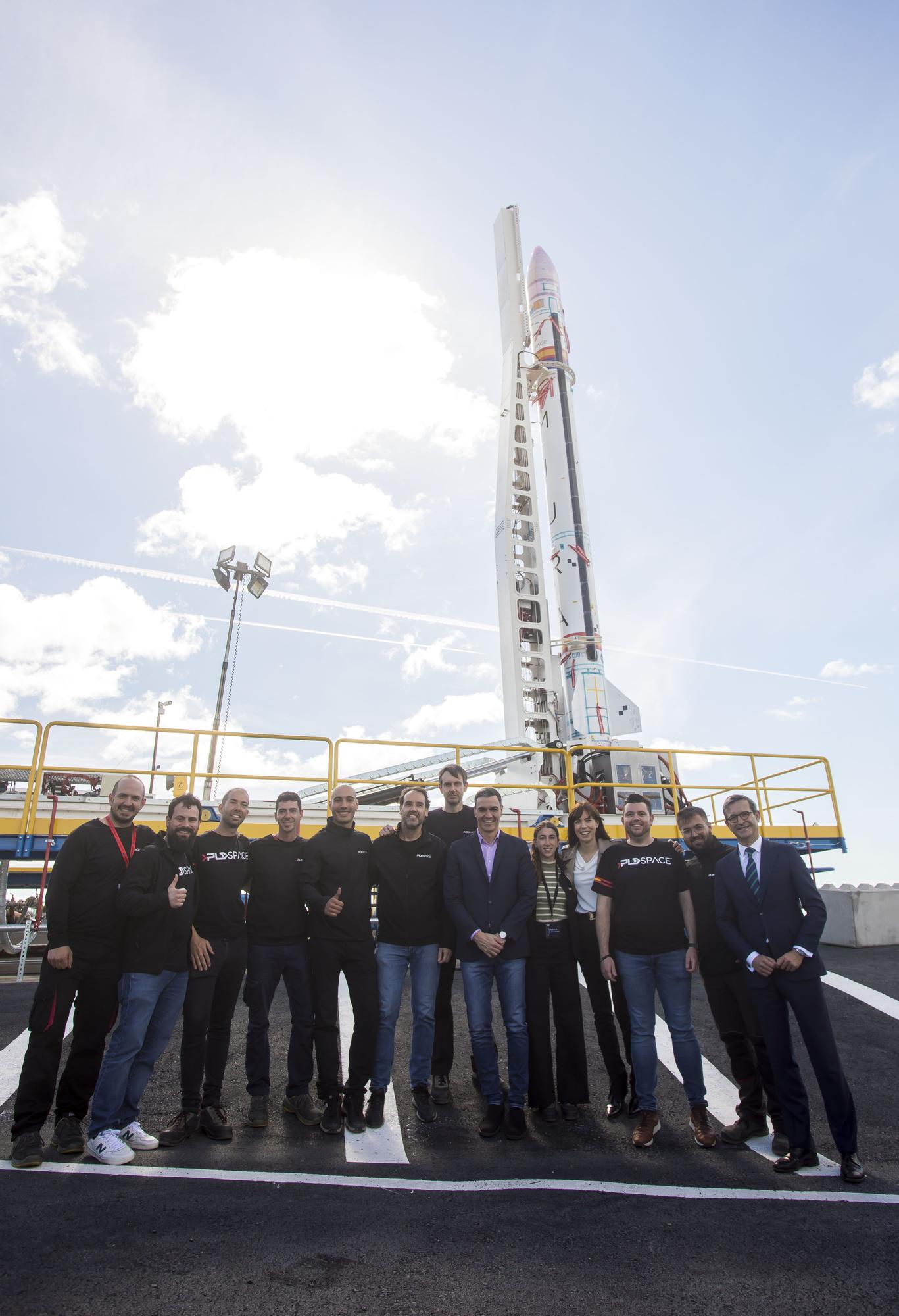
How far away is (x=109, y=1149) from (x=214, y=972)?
1.03 metres

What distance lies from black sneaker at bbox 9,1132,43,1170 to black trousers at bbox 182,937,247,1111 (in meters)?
0.80

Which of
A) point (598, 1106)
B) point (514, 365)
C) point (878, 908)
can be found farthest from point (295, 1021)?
point (514, 365)

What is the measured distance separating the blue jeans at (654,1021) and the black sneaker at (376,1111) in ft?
5.46

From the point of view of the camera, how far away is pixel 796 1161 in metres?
4.50

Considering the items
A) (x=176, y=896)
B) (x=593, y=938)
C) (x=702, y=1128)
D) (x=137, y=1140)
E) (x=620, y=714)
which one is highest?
(x=620, y=714)

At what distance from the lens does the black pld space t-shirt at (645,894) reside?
514 cm

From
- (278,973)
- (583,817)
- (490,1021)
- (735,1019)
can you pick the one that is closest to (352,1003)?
(278,973)

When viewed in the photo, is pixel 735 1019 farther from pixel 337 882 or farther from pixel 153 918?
pixel 153 918

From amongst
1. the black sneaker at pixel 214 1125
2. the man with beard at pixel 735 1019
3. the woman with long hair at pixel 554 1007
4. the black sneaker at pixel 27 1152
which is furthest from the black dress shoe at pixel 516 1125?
the black sneaker at pixel 27 1152

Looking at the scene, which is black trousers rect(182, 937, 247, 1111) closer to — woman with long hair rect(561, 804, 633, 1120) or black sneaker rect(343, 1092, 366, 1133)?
black sneaker rect(343, 1092, 366, 1133)

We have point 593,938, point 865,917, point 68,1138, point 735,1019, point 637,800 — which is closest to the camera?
point 68,1138

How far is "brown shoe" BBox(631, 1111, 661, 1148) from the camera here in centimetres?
486

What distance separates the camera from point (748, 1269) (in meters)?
3.29

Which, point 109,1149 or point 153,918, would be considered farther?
point 153,918
